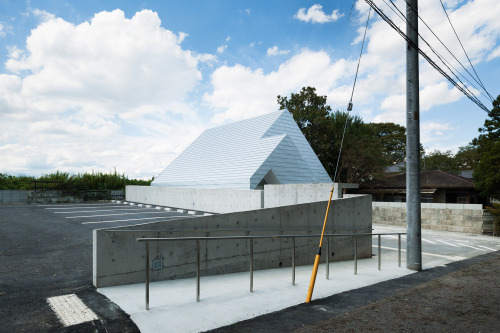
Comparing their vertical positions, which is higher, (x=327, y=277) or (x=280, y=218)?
(x=280, y=218)

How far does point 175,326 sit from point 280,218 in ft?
14.6

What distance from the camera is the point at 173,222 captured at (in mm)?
6078

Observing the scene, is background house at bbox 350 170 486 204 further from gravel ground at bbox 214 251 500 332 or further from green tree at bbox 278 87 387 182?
gravel ground at bbox 214 251 500 332

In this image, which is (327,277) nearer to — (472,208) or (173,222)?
(173,222)

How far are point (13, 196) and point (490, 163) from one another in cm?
3443

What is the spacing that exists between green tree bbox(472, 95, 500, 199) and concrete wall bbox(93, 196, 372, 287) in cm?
1279

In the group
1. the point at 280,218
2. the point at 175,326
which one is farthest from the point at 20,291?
the point at 280,218

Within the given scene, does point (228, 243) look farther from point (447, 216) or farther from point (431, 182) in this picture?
point (431, 182)

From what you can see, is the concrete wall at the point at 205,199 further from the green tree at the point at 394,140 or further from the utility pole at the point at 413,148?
the green tree at the point at 394,140

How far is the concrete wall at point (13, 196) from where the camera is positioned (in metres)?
25.2

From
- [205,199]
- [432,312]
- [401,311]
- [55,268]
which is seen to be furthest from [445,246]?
[55,268]

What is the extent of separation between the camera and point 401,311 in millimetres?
4605

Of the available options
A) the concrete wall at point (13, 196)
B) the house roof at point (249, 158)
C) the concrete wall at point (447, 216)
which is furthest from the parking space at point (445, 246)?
the concrete wall at point (13, 196)

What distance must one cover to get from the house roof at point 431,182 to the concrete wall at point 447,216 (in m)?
8.12
